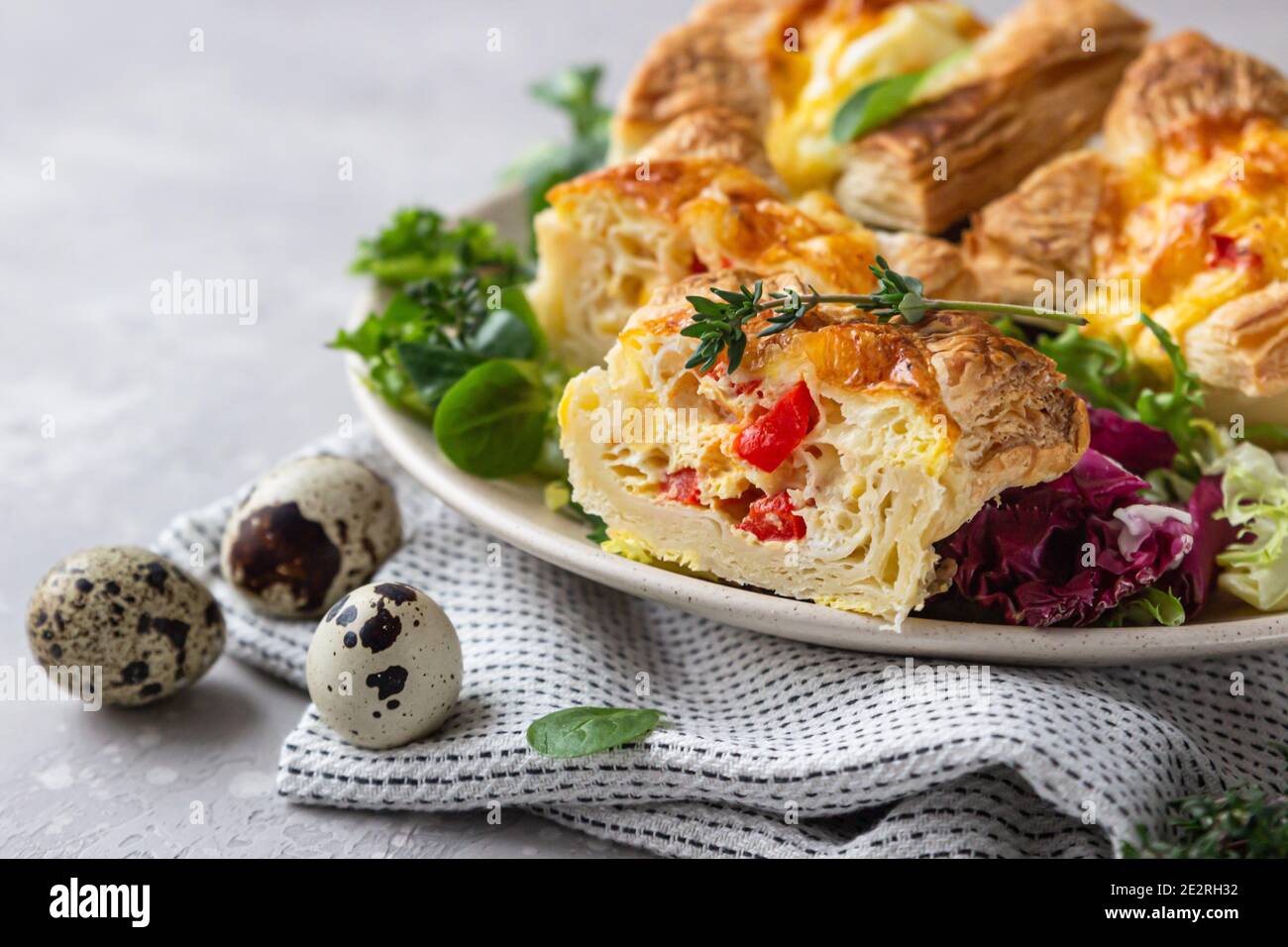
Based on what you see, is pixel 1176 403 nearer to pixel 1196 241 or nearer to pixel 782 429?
pixel 1196 241

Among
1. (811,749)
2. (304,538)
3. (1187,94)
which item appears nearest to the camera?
(811,749)

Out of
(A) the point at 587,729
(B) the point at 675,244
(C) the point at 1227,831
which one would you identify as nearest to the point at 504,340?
(B) the point at 675,244

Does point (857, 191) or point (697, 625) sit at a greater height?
point (857, 191)

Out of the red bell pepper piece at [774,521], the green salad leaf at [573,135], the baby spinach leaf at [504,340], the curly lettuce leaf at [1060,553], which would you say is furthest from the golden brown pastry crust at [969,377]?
the green salad leaf at [573,135]

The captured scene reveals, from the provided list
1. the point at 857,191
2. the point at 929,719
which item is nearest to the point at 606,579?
the point at 929,719

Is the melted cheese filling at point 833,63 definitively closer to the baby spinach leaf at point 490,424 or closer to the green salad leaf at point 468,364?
the green salad leaf at point 468,364

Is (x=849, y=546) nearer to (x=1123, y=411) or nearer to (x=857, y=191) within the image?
(x=1123, y=411)
